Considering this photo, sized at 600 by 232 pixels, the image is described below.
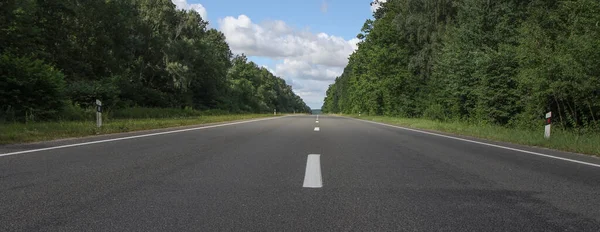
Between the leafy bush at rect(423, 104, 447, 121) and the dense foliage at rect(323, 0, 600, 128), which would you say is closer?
the dense foliage at rect(323, 0, 600, 128)

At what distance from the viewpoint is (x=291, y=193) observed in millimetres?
3646

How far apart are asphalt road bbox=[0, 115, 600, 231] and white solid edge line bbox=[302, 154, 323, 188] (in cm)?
1

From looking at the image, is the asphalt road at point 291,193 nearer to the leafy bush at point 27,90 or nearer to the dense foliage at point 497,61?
the dense foliage at point 497,61

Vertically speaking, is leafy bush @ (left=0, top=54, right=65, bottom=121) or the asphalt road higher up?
leafy bush @ (left=0, top=54, right=65, bottom=121)

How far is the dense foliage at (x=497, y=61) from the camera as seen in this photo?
41.0ft

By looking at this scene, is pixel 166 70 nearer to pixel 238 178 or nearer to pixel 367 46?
pixel 367 46

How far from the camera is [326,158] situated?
20.0 feet

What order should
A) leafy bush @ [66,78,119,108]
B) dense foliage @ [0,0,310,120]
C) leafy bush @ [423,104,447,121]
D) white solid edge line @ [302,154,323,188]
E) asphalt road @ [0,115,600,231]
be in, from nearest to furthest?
asphalt road @ [0,115,600,231]
white solid edge line @ [302,154,323,188]
dense foliage @ [0,0,310,120]
leafy bush @ [66,78,119,108]
leafy bush @ [423,104,447,121]

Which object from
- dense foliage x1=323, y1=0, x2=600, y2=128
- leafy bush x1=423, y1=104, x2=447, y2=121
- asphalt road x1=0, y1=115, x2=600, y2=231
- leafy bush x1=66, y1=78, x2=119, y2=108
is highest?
dense foliage x1=323, y1=0, x2=600, y2=128

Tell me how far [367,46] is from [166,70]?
24428 mm

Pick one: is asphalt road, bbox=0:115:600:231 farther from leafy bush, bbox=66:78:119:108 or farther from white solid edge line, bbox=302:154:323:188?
leafy bush, bbox=66:78:119:108

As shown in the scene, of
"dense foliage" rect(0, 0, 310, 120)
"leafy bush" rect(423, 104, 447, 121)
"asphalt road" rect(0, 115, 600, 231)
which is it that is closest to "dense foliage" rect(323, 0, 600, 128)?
"leafy bush" rect(423, 104, 447, 121)

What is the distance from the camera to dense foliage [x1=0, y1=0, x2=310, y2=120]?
15781 millimetres

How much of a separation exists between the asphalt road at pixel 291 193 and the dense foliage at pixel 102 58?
476 inches
